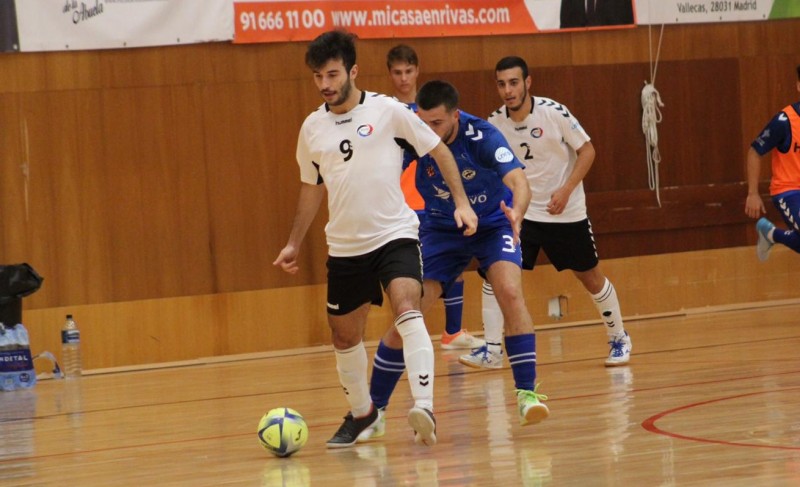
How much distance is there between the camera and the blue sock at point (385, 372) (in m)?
6.24

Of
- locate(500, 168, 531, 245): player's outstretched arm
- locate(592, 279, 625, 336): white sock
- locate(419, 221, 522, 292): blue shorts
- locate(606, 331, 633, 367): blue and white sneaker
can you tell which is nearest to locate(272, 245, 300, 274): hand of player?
locate(419, 221, 522, 292): blue shorts

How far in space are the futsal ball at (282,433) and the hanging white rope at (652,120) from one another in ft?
22.6

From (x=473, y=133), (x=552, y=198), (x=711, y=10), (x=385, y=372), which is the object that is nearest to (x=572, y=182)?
(x=552, y=198)

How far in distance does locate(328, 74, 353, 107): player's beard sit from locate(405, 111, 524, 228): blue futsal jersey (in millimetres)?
885

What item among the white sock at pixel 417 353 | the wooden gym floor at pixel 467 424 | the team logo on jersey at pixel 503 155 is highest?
the team logo on jersey at pixel 503 155

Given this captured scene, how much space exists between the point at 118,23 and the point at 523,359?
5237 mm

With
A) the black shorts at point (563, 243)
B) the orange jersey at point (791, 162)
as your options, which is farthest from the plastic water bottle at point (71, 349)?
the orange jersey at point (791, 162)

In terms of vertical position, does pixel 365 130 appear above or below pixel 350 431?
above

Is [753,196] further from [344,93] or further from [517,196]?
[344,93]

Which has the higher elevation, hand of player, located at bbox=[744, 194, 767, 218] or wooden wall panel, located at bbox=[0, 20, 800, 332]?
wooden wall panel, located at bbox=[0, 20, 800, 332]

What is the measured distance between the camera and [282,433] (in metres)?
5.78

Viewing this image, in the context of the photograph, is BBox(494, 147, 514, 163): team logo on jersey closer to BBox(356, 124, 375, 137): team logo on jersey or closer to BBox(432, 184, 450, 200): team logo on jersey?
BBox(432, 184, 450, 200): team logo on jersey

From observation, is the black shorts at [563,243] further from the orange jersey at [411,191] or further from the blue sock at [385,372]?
the blue sock at [385,372]

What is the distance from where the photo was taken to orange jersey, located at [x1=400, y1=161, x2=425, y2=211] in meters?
9.20
